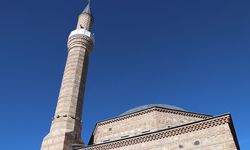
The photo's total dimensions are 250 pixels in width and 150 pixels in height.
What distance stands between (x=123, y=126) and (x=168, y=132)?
168 inches

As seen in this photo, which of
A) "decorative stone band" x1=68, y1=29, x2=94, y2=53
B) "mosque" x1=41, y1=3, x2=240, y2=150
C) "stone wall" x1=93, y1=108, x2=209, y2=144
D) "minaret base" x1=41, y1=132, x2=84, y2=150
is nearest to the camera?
"mosque" x1=41, y1=3, x2=240, y2=150

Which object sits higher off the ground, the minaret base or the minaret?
the minaret

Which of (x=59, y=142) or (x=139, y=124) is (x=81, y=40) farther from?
(x=59, y=142)

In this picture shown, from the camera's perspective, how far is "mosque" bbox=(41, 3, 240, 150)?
10.2 metres

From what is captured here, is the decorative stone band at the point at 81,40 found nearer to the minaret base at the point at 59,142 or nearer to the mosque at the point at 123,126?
the mosque at the point at 123,126

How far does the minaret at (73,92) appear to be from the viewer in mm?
12852

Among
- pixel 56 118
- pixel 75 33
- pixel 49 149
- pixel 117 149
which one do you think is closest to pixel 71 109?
pixel 56 118

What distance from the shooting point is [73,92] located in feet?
48.1

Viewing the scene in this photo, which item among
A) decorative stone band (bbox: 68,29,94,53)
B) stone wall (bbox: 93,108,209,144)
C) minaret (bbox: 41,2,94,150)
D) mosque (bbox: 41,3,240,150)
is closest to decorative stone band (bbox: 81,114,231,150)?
mosque (bbox: 41,3,240,150)

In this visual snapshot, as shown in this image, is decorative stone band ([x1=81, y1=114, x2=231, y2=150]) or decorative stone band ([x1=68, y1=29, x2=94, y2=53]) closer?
decorative stone band ([x1=81, y1=114, x2=231, y2=150])

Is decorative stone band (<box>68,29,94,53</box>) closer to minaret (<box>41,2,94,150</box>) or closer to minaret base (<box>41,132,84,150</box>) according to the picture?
minaret (<box>41,2,94,150</box>)

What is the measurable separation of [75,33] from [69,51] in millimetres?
1224

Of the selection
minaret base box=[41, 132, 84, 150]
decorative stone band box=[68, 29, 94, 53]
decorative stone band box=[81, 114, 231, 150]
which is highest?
decorative stone band box=[68, 29, 94, 53]

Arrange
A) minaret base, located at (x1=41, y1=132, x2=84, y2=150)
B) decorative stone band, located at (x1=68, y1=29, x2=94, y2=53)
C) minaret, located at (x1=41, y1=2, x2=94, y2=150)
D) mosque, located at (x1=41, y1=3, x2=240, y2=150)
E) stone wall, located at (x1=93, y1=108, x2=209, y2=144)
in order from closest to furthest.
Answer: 1. mosque, located at (x1=41, y1=3, x2=240, y2=150)
2. minaret base, located at (x1=41, y1=132, x2=84, y2=150)
3. minaret, located at (x1=41, y1=2, x2=94, y2=150)
4. stone wall, located at (x1=93, y1=108, x2=209, y2=144)
5. decorative stone band, located at (x1=68, y1=29, x2=94, y2=53)
